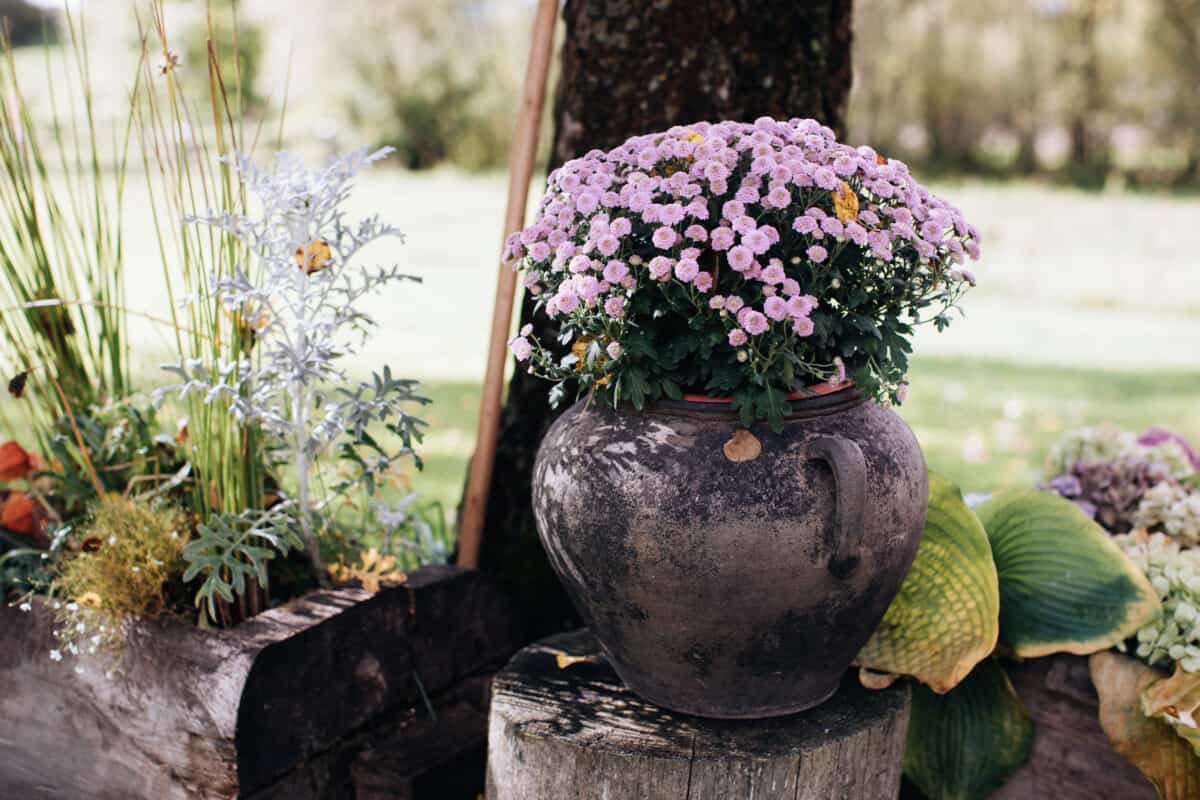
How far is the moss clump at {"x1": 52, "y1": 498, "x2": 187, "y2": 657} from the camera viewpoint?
191 cm

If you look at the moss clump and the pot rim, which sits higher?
the pot rim

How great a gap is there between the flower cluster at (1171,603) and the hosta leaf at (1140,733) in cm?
4

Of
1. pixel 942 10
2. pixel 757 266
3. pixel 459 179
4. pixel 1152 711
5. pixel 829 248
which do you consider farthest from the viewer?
pixel 459 179

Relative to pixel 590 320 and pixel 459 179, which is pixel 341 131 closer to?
pixel 459 179

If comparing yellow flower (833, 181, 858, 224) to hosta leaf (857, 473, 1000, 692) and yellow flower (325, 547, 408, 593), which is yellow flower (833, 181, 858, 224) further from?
yellow flower (325, 547, 408, 593)

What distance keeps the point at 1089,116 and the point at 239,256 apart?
41.8ft

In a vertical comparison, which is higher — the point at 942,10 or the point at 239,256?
the point at 942,10

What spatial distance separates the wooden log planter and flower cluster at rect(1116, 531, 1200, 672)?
1268 millimetres

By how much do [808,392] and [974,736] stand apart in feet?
2.88

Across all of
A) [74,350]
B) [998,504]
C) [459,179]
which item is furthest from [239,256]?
[459,179]

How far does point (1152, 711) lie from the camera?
183cm

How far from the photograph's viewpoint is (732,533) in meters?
1.55

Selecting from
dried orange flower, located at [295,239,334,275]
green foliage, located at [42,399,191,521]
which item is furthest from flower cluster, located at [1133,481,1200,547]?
green foliage, located at [42,399,191,521]

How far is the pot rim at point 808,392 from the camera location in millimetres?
1614
